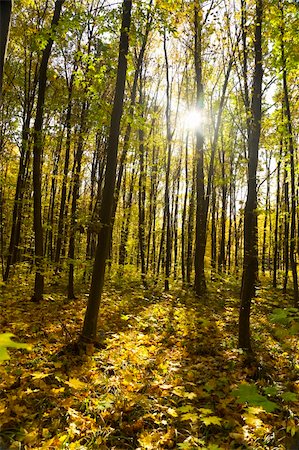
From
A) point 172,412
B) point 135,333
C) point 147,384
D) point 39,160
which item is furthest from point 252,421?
point 39,160

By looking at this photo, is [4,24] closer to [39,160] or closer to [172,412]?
[172,412]

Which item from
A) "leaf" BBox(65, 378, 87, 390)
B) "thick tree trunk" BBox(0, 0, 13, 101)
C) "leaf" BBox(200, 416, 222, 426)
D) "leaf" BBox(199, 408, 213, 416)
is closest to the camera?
"thick tree trunk" BBox(0, 0, 13, 101)

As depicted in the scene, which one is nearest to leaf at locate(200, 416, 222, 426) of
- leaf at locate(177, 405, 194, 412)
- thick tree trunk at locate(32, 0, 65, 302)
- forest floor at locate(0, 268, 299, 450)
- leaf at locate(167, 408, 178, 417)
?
forest floor at locate(0, 268, 299, 450)

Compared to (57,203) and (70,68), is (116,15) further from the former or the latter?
(57,203)

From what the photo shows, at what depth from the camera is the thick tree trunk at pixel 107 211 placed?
6680mm

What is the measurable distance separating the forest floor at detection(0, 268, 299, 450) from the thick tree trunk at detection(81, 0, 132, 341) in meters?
0.51

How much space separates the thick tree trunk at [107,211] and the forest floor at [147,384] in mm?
506

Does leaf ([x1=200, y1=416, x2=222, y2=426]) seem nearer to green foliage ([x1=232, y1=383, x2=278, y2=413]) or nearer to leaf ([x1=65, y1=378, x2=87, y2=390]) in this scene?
leaf ([x1=65, y1=378, x2=87, y2=390])

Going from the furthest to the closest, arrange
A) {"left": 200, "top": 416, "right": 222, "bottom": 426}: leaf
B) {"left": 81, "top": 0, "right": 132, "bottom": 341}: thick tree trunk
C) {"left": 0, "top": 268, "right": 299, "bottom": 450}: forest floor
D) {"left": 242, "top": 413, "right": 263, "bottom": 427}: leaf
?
{"left": 81, "top": 0, "right": 132, "bottom": 341}: thick tree trunk, {"left": 242, "top": 413, "right": 263, "bottom": 427}: leaf, {"left": 200, "top": 416, "right": 222, "bottom": 426}: leaf, {"left": 0, "top": 268, "right": 299, "bottom": 450}: forest floor

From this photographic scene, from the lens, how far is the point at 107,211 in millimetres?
6789

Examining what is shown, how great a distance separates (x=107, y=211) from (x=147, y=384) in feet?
10.9

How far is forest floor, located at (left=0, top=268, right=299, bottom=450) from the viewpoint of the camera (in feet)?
12.5

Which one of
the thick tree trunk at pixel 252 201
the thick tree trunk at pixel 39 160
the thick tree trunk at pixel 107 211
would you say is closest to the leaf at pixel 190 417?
the thick tree trunk at pixel 107 211

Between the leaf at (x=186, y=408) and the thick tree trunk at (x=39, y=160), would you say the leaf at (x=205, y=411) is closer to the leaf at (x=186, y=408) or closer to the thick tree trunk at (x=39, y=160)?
the leaf at (x=186, y=408)
